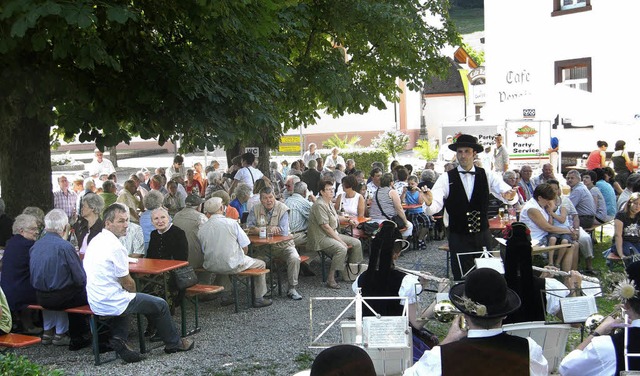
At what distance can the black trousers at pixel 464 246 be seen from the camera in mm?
7938

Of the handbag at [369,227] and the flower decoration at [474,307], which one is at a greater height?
the flower decoration at [474,307]

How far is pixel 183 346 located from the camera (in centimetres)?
798

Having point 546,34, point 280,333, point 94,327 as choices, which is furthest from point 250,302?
Result: point 546,34

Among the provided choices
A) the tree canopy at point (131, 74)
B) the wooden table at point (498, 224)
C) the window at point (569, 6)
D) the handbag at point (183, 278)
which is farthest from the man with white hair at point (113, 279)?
the window at point (569, 6)

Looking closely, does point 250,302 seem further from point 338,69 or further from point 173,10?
point 338,69

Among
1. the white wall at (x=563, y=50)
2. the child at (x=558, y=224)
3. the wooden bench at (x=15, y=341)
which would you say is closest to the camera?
the wooden bench at (x=15, y=341)

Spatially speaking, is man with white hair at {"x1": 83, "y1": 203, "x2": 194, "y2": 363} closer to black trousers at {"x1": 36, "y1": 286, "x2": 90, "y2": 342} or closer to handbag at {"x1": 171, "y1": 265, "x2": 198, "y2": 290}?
black trousers at {"x1": 36, "y1": 286, "x2": 90, "y2": 342}

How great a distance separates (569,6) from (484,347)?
22.1 metres

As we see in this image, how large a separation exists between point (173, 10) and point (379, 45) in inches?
269

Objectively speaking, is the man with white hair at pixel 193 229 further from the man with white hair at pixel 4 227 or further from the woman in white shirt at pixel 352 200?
the woman in white shirt at pixel 352 200

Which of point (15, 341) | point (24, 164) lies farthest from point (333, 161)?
point (15, 341)

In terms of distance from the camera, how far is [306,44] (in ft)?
48.5

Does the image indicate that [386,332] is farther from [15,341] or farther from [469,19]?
[469,19]

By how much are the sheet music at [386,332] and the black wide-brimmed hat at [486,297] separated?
1.34 m
